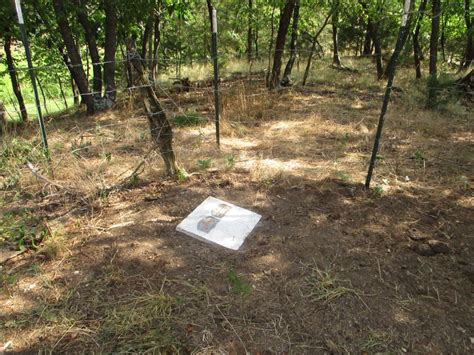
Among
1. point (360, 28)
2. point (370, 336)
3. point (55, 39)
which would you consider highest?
point (360, 28)

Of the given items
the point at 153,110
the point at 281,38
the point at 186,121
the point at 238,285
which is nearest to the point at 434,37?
the point at 281,38

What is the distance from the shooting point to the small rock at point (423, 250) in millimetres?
2396

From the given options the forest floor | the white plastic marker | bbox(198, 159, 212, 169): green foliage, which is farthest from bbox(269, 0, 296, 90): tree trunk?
the white plastic marker

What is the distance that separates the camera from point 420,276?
221 cm

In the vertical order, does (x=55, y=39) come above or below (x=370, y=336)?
above

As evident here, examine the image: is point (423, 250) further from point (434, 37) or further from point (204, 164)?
point (434, 37)

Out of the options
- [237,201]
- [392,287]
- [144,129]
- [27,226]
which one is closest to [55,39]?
[144,129]

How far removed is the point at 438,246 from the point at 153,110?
2604mm

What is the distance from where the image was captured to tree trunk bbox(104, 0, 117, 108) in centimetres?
625

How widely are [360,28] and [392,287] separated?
16.6 m

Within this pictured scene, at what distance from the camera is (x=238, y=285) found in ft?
6.95

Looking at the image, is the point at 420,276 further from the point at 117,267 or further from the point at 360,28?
the point at 360,28

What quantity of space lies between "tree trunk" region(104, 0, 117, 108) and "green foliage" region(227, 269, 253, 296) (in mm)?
5292

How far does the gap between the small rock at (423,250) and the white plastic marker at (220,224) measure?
1.21 metres
